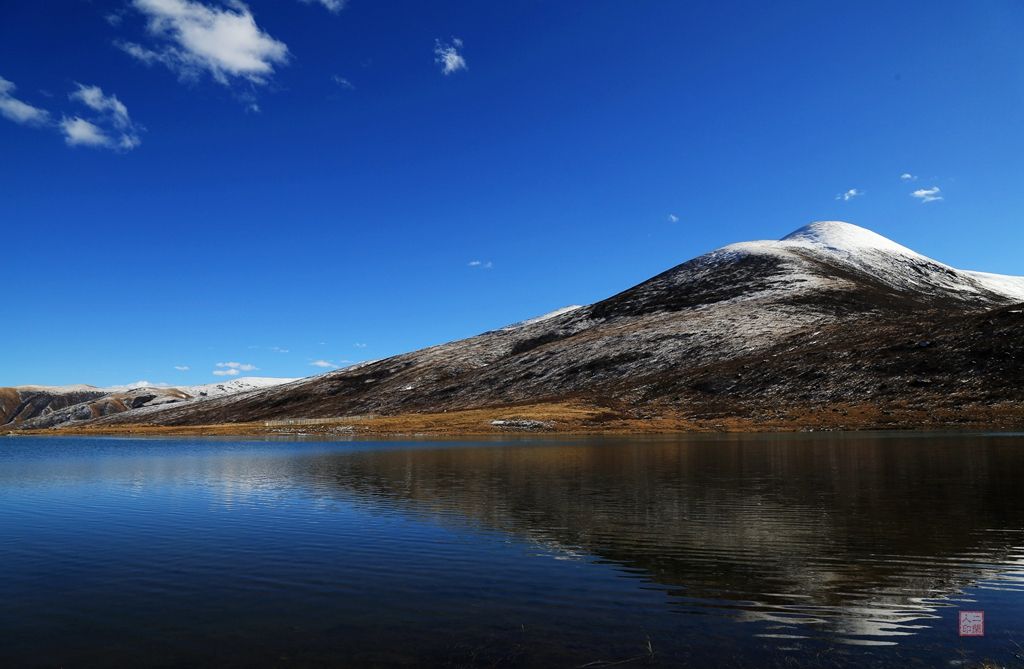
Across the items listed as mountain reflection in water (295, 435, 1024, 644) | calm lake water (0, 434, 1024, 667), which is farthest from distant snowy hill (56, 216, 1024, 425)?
calm lake water (0, 434, 1024, 667)

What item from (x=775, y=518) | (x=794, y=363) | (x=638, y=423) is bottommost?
(x=775, y=518)

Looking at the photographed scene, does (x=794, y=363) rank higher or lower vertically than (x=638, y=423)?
higher

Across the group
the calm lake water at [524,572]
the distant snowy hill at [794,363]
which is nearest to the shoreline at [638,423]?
the distant snowy hill at [794,363]

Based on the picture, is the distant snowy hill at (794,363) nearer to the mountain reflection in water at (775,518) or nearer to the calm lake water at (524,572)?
the mountain reflection in water at (775,518)

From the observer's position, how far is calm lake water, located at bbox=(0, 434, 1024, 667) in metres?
14.5

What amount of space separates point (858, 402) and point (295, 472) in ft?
332

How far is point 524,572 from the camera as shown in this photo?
20953 millimetres

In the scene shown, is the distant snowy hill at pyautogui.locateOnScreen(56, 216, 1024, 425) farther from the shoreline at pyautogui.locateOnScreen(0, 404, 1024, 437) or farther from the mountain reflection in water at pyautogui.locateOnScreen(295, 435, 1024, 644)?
the mountain reflection in water at pyautogui.locateOnScreen(295, 435, 1024, 644)

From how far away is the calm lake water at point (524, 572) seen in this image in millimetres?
14492

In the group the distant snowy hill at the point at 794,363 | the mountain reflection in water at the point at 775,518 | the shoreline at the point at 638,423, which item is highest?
the distant snowy hill at the point at 794,363

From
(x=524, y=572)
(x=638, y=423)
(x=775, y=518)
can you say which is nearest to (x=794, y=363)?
(x=638, y=423)

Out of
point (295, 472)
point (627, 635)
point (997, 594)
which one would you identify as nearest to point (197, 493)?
point (295, 472)

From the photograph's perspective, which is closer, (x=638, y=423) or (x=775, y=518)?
(x=775, y=518)

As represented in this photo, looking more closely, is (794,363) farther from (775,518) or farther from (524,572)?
(524,572)
